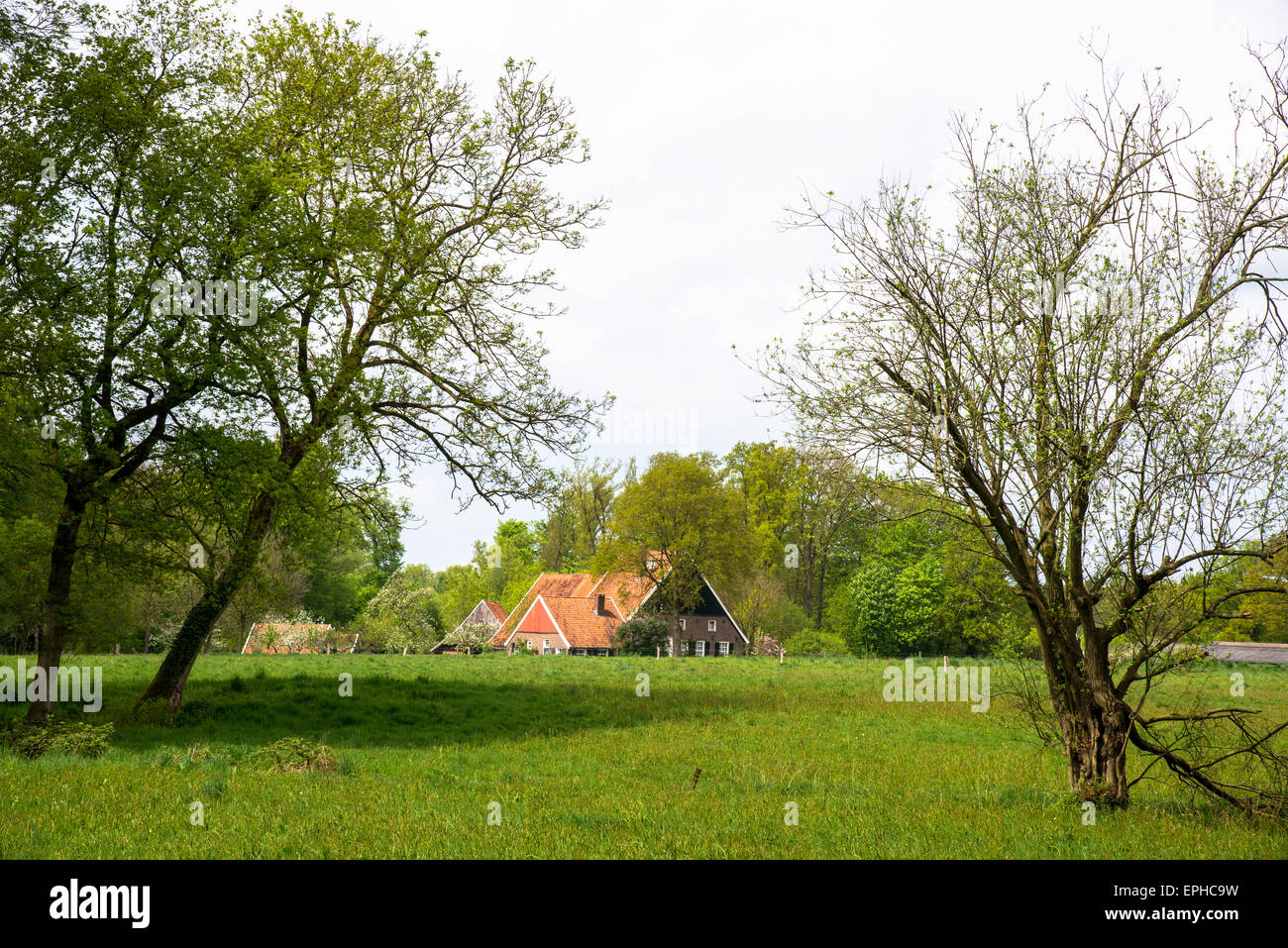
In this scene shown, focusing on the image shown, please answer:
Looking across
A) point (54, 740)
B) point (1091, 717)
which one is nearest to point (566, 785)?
point (1091, 717)

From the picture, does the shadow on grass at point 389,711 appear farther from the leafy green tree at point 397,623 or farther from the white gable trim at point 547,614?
the white gable trim at point 547,614

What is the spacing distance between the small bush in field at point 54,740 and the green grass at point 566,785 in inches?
18.5

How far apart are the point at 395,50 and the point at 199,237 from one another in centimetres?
822

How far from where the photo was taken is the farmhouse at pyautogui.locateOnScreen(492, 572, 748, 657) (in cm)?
6631

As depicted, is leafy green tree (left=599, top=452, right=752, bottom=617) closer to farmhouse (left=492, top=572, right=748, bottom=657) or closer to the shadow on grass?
farmhouse (left=492, top=572, right=748, bottom=657)

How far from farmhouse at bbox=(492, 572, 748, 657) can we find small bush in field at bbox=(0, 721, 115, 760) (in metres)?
49.7

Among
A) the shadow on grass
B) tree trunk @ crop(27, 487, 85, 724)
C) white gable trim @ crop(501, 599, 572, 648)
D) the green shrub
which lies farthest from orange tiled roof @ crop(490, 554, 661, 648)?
the green shrub

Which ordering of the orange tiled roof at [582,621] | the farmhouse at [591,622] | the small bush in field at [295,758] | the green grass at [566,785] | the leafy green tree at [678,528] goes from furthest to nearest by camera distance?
the orange tiled roof at [582,621], the farmhouse at [591,622], the leafy green tree at [678,528], the small bush in field at [295,758], the green grass at [566,785]

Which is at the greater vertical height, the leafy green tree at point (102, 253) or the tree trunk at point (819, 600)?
the leafy green tree at point (102, 253)

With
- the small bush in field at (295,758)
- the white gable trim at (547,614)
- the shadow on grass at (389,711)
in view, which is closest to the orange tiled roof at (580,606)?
the white gable trim at (547,614)

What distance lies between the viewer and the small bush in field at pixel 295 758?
13.9m

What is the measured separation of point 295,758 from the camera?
14.2 metres

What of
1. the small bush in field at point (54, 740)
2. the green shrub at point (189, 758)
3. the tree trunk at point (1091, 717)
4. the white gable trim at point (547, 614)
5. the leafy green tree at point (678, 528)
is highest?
the leafy green tree at point (678, 528)
